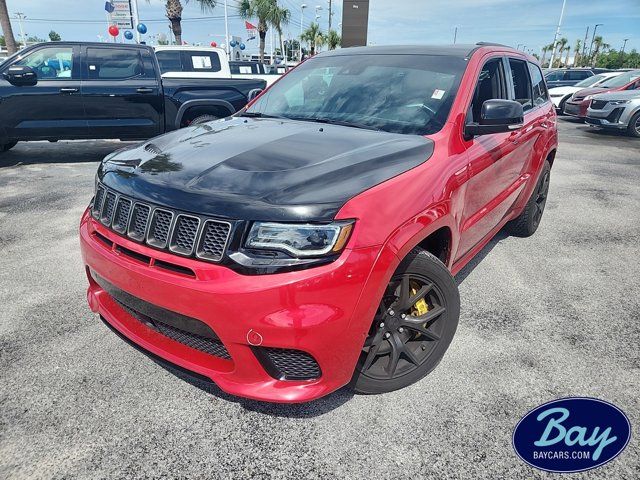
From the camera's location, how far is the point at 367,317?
6.17 feet

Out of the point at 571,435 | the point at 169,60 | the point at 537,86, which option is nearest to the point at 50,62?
the point at 169,60

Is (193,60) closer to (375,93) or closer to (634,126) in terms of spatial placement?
(375,93)

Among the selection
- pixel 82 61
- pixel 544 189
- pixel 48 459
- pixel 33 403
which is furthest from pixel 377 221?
pixel 82 61

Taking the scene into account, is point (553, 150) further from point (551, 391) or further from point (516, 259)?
point (551, 391)

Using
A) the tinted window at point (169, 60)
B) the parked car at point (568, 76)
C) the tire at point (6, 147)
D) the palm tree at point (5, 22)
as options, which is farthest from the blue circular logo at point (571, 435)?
the palm tree at point (5, 22)

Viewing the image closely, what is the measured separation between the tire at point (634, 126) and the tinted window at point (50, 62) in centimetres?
1374

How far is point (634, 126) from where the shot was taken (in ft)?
41.0

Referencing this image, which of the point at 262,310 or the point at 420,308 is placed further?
the point at 420,308

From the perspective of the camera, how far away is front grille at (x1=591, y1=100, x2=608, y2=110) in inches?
498

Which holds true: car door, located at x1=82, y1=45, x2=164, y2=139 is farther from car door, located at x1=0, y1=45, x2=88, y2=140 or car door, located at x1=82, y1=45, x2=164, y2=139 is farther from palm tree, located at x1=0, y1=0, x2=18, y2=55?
palm tree, located at x1=0, y1=0, x2=18, y2=55

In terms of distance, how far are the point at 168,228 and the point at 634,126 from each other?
14.6m

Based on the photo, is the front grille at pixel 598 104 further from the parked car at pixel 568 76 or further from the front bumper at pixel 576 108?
the parked car at pixel 568 76

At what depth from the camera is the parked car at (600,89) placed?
45.6ft

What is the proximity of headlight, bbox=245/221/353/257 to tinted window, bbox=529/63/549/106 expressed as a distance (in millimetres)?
3442
